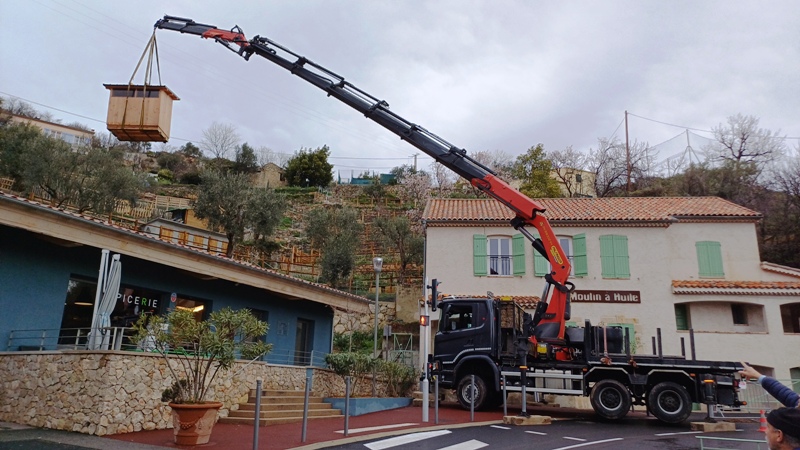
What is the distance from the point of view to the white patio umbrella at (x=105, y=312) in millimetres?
10305

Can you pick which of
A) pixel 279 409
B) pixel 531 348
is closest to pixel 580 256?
pixel 531 348

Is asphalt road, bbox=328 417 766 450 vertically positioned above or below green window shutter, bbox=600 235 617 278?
below

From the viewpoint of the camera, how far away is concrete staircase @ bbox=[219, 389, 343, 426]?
1161 centimetres

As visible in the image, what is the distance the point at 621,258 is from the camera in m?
22.0

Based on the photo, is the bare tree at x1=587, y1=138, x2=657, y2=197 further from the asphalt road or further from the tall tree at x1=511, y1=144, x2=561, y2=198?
the asphalt road

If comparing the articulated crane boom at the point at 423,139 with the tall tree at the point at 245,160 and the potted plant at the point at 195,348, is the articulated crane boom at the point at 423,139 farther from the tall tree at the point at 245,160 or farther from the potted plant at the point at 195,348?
the tall tree at the point at 245,160

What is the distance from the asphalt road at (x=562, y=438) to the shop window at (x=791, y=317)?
14119 mm

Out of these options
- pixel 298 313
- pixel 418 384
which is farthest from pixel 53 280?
pixel 418 384

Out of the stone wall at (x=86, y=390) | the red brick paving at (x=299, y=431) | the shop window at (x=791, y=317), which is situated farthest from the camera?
the shop window at (x=791, y=317)

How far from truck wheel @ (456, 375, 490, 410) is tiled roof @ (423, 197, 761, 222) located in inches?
359

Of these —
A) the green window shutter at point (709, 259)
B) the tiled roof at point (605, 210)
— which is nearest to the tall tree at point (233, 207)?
the tiled roof at point (605, 210)

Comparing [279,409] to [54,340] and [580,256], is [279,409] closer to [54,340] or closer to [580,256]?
[54,340]

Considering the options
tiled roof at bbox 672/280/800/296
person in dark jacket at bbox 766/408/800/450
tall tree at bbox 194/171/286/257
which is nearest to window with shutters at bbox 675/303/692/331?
tiled roof at bbox 672/280/800/296

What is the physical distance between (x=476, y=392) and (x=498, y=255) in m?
8.99
